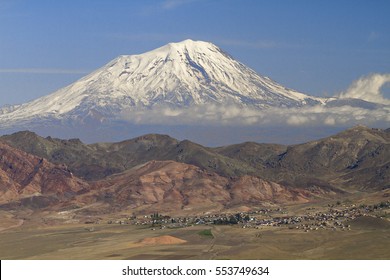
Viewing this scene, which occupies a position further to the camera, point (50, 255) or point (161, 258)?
point (50, 255)

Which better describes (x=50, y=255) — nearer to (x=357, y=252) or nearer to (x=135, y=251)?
(x=135, y=251)

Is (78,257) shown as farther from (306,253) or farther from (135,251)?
(306,253)

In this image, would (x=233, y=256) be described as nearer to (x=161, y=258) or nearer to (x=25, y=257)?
(x=161, y=258)
